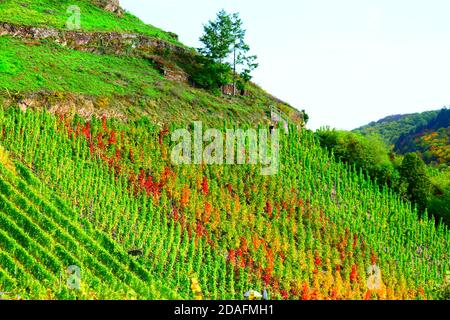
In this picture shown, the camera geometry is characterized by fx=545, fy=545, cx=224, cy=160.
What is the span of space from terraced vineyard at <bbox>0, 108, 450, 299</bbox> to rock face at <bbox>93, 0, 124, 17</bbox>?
986 inches

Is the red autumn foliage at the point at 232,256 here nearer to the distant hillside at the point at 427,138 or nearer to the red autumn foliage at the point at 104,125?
the red autumn foliage at the point at 104,125

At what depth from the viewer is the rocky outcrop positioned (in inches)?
1528

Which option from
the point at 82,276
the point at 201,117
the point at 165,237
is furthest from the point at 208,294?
the point at 201,117

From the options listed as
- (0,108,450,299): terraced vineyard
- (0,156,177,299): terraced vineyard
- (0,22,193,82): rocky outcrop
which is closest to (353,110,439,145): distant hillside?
(0,22,193,82): rocky outcrop

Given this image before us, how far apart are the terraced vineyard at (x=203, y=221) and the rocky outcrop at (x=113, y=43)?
38.8 feet

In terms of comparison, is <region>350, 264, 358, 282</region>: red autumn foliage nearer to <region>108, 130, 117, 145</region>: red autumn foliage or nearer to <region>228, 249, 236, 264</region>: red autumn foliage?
<region>228, 249, 236, 264</region>: red autumn foliage

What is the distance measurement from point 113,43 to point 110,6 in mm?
12185

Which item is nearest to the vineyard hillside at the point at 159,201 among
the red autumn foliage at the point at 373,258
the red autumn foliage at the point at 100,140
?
the red autumn foliage at the point at 373,258

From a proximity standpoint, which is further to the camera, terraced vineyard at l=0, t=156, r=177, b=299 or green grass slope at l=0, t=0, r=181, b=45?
green grass slope at l=0, t=0, r=181, b=45

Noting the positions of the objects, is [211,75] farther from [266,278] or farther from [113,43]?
[266,278]

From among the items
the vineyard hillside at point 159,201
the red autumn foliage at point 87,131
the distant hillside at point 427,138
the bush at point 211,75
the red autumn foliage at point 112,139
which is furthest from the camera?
the distant hillside at point 427,138

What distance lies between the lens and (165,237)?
23.8 m

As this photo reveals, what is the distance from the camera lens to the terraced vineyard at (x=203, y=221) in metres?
21.5

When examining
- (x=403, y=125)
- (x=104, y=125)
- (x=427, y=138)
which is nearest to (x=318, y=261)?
(x=104, y=125)
